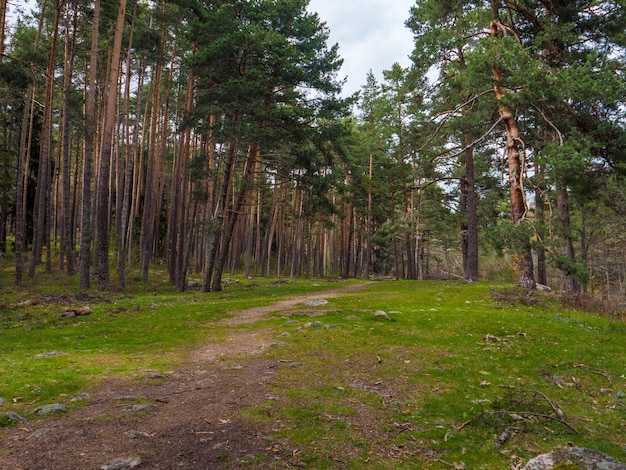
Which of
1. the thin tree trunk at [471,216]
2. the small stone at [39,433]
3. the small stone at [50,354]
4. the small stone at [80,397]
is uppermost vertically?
the thin tree trunk at [471,216]

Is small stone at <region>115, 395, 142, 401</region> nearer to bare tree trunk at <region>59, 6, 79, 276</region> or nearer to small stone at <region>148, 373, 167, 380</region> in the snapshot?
small stone at <region>148, 373, 167, 380</region>

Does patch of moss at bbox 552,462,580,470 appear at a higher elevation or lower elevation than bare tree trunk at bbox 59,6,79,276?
lower

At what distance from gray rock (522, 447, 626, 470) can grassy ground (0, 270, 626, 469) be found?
1.30ft

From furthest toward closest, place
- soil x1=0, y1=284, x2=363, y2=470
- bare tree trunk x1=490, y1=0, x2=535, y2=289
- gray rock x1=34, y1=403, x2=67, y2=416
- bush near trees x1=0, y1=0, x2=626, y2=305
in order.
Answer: bare tree trunk x1=490, y1=0, x2=535, y2=289, bush near trees x1=0, y1=0, x2=626, y2=305, gray rock x1=34, y1=403, x2=67, y2=416, soil x1=0, y1=284, x2=363, y2=470

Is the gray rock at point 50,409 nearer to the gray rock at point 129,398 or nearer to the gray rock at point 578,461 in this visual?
the gray rock at point 129,398

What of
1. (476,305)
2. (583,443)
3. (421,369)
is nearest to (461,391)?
(421,369)

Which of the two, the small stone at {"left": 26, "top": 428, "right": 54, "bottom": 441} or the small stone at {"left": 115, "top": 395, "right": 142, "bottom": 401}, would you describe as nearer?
the small stone at {"left": 26, "top": 428, "right": 54, "bottom": 441}

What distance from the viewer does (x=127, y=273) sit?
2436cm

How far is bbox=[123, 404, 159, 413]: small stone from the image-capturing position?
441 centimetres

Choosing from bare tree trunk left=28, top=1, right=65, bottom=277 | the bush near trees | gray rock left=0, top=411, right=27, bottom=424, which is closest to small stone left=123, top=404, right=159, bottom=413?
gray rock left=0, top=411, right=27, bottom=424

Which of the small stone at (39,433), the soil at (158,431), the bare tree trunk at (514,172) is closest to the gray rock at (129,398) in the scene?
the soil at (158,431)

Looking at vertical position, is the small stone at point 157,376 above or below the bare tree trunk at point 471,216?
below

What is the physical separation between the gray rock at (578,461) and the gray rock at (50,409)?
4.88 meters

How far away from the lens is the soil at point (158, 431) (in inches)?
132
